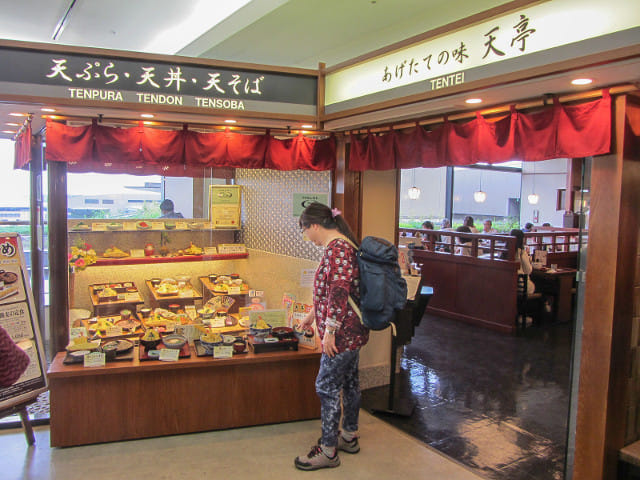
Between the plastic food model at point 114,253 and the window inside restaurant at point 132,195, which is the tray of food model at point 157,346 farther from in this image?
the window inside restaurant at point 132,195

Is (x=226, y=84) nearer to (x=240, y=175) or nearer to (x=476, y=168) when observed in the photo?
(x=240, y=175)

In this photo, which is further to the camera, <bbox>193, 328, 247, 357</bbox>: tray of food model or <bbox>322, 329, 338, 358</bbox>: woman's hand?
<bbox>193, 328, 247, 357</bbox>: tray of food model

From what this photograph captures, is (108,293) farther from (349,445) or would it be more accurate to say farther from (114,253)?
(349,445)

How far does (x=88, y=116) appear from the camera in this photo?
397 cm

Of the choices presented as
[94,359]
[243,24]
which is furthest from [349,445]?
[243,24]

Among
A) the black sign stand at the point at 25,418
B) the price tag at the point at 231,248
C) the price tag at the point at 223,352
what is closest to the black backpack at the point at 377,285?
the price tag at the point at 223,352

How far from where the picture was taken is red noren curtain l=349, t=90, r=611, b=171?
278 centimetres

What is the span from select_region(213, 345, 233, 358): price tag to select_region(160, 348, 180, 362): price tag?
0.30 meters

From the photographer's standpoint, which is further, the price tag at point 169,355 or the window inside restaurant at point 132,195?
the window inside restaurant at point 132,195

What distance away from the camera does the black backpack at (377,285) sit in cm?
332

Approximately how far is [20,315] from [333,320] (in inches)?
94.1

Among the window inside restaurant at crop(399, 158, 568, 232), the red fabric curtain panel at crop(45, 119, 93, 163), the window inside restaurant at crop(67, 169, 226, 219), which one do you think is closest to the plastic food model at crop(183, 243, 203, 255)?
the window inside restaurant at crop(67, 169, 226, 219)

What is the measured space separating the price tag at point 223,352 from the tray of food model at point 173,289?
1.33 metres

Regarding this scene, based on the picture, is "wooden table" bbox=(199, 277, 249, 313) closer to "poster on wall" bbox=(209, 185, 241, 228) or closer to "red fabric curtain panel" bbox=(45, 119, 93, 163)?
"poster on wall" bbox=(209, 185, 241, 228)
